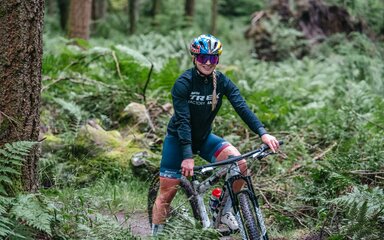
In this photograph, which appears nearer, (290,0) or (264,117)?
(264,117)

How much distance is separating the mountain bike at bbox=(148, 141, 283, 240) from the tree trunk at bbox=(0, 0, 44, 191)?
1.57 metres

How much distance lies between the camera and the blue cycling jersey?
213 inches

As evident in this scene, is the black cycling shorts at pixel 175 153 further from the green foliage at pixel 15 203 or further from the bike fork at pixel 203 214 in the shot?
the green foliage at pixel 15 203

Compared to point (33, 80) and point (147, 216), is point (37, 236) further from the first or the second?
point (147, 216)

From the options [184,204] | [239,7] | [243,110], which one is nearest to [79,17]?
[184,204]

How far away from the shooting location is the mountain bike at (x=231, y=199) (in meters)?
5.24

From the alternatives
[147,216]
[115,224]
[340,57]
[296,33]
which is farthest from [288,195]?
[296,33]

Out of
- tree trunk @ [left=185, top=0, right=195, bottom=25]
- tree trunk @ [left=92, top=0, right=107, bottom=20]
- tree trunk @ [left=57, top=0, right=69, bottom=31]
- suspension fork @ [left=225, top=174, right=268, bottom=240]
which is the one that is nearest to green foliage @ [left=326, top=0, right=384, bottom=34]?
tree trunk @ [left=185, top=0, right=195, bottom=25]

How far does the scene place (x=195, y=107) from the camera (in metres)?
5.61

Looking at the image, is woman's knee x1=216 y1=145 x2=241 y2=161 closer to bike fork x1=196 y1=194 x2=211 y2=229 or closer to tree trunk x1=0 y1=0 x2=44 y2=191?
bike fork x1=196 y1=194 x2=211 y2=229

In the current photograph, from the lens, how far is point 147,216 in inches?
272

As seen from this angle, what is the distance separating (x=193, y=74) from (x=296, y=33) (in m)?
13.4

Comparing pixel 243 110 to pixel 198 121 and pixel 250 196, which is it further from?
pixel 250 196

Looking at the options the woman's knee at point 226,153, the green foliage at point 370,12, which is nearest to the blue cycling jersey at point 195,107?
the woman's knee at point 226,153
